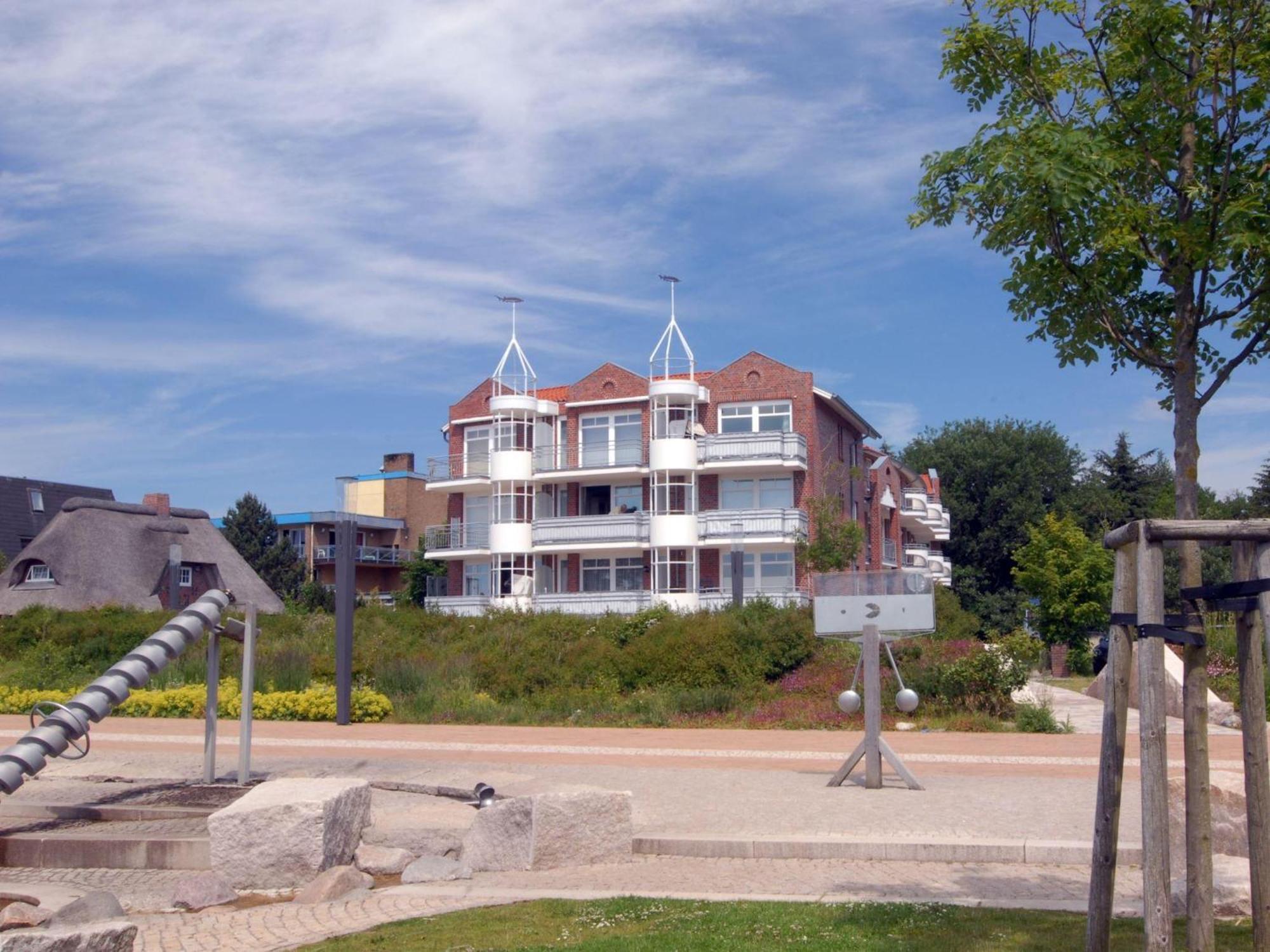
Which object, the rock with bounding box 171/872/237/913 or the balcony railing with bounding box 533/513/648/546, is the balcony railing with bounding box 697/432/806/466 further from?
the rock with bounding box 171/872/237/913

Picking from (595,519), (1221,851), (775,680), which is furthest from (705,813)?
(595,519)

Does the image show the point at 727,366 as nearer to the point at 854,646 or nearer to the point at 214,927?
the point at 854,646

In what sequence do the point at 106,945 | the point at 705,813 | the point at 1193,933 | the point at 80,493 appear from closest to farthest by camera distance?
the point at 1193,933
the point at 106,945
the point at 705,813
the point at 80,493

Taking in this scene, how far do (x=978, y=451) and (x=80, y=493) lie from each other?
54247 mm

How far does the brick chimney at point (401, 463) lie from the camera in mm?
83938

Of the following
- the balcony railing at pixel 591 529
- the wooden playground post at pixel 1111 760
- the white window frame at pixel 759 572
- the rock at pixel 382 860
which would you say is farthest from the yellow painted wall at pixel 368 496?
the wooden playground post at pixel 1111 760

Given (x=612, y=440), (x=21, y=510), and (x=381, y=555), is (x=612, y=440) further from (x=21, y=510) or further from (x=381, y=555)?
(x=21, y=510)

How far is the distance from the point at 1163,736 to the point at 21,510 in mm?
73074

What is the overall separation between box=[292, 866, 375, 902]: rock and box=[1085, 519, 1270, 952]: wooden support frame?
561 cm

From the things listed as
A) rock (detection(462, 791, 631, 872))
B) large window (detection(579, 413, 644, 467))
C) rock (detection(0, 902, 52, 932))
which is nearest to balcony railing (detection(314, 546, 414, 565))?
large window (detection(579, 413, 644, 467))

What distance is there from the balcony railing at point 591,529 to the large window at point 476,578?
14.4 feet

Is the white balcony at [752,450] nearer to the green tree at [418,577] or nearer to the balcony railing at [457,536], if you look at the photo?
the balcony railing at [457,536]

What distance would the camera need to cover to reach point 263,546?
241 ft

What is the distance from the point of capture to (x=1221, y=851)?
8.88m
